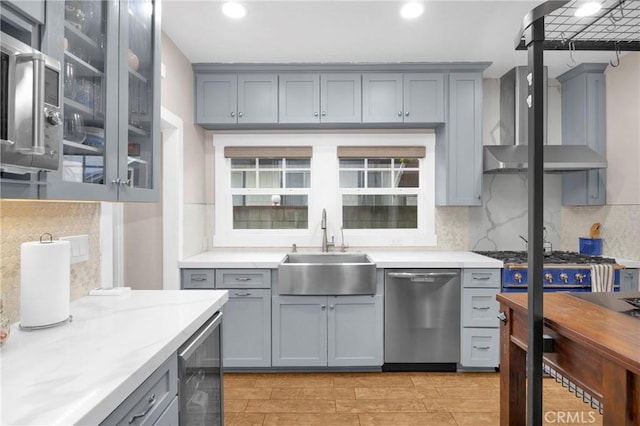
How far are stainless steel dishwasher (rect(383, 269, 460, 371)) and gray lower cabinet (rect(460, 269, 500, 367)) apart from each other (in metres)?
0.06

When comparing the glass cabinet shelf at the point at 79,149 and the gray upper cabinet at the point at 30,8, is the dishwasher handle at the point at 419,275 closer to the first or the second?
the glass cabinet shelf at the point at 79,149

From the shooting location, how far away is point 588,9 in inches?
41.0

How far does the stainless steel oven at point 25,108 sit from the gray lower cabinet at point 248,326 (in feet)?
6.92

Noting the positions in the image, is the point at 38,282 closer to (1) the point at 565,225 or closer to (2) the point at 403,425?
(2) the point at 403,425

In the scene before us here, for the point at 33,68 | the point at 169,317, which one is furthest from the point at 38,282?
the point at 33,68

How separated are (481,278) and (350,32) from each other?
2.17 m

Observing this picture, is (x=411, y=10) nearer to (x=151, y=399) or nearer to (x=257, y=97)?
(x=257, y=97)

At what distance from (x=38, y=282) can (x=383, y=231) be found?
287 cm

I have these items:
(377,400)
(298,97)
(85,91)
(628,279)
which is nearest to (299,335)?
(377,400)

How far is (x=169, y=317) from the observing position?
1.46m

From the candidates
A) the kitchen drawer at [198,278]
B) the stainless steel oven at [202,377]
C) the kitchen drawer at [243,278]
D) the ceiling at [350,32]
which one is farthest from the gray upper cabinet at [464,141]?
the stainless steel oven at [202,377]

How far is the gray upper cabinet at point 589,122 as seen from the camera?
3291 millimetres

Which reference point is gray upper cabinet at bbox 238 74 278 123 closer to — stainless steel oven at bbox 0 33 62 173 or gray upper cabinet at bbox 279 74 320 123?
gray upper cabinet at bbox 279 74 320 123

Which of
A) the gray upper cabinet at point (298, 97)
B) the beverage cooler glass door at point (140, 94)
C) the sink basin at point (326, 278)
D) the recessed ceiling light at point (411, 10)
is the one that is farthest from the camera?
the gray upper cabinet at point (298, 97)
